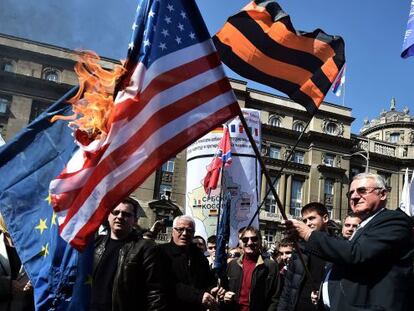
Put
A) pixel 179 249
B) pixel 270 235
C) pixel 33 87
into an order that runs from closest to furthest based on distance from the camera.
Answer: pixel 179 249 → pixel 33 87 → pixel 270 235

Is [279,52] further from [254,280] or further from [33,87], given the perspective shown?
[33,87]

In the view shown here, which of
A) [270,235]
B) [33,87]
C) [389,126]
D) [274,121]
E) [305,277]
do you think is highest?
[389,126]

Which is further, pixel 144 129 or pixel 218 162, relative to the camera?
pixel 218 162

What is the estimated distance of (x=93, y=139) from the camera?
148 inches

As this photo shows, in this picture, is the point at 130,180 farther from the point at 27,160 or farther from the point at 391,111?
the point at 391,111

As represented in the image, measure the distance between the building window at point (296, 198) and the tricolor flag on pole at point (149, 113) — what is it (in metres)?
40.9

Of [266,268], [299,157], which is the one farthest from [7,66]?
[266,268]

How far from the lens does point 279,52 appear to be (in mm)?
5320

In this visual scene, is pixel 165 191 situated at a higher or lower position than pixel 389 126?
lower

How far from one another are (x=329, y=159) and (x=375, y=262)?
146 feet

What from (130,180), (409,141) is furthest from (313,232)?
(409,141)

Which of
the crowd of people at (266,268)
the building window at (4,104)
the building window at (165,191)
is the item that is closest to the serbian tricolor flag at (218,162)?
the crowd of people at (266,268)

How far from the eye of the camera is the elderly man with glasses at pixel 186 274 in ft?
15.4

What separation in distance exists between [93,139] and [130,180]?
0.46 meters
